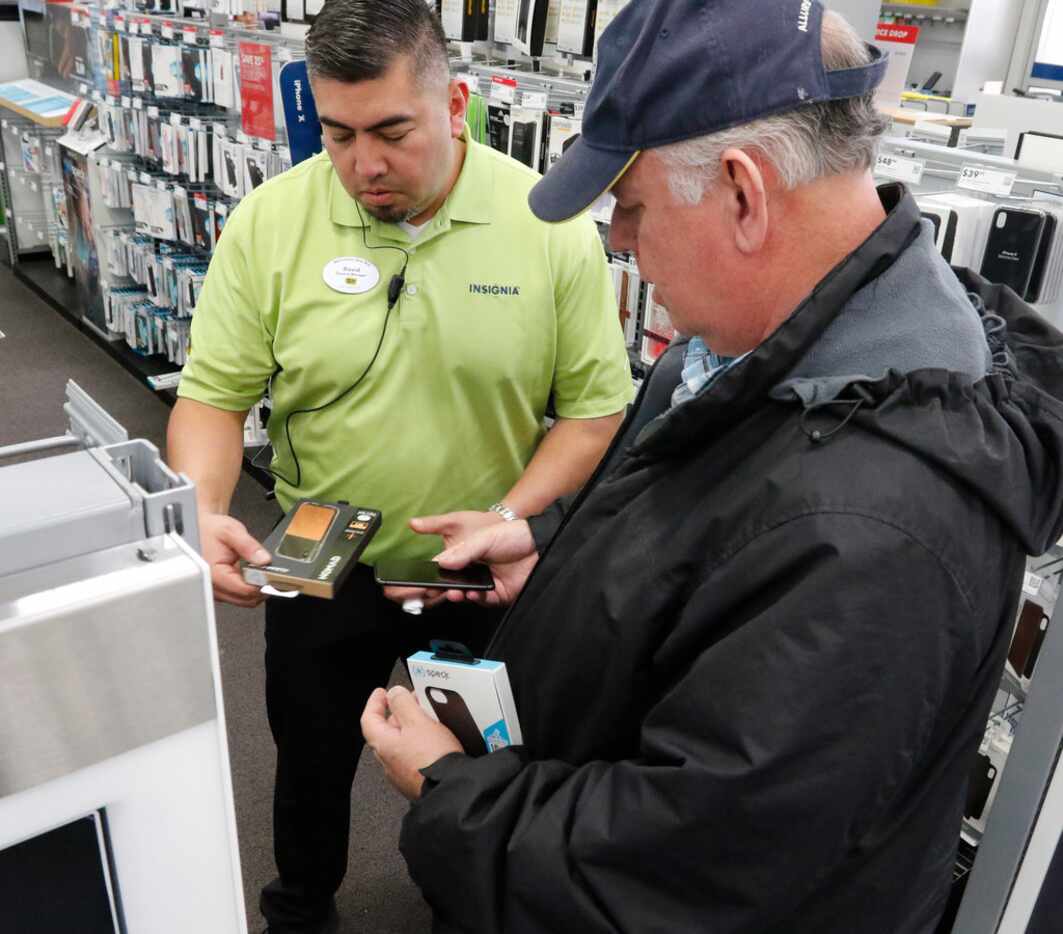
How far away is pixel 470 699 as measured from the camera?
1.22 m

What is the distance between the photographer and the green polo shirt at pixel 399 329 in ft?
5.64

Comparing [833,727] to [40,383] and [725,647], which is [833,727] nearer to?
[725,647]

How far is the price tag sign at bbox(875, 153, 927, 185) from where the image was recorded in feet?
7.09

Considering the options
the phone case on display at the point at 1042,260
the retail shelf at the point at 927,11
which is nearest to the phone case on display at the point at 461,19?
the phone case on display at the point at 1042,260

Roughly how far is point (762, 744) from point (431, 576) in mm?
908

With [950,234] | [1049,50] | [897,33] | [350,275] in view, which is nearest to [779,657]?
[350,275]

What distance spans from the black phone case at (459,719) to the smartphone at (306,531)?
424 mm

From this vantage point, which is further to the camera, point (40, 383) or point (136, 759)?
point (40, 383)

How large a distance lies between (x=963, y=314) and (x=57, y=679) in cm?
81

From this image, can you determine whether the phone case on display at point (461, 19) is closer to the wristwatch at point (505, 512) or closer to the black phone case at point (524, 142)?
the black phone case at point (524, 142)

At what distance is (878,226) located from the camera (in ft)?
3.06

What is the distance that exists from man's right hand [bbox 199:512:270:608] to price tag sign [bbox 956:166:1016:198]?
64.9 inches

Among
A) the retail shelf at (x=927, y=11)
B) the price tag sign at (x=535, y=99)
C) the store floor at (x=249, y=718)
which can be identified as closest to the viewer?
the store floor at (x=249, y=718)

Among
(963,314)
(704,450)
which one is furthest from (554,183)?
(963,314)
